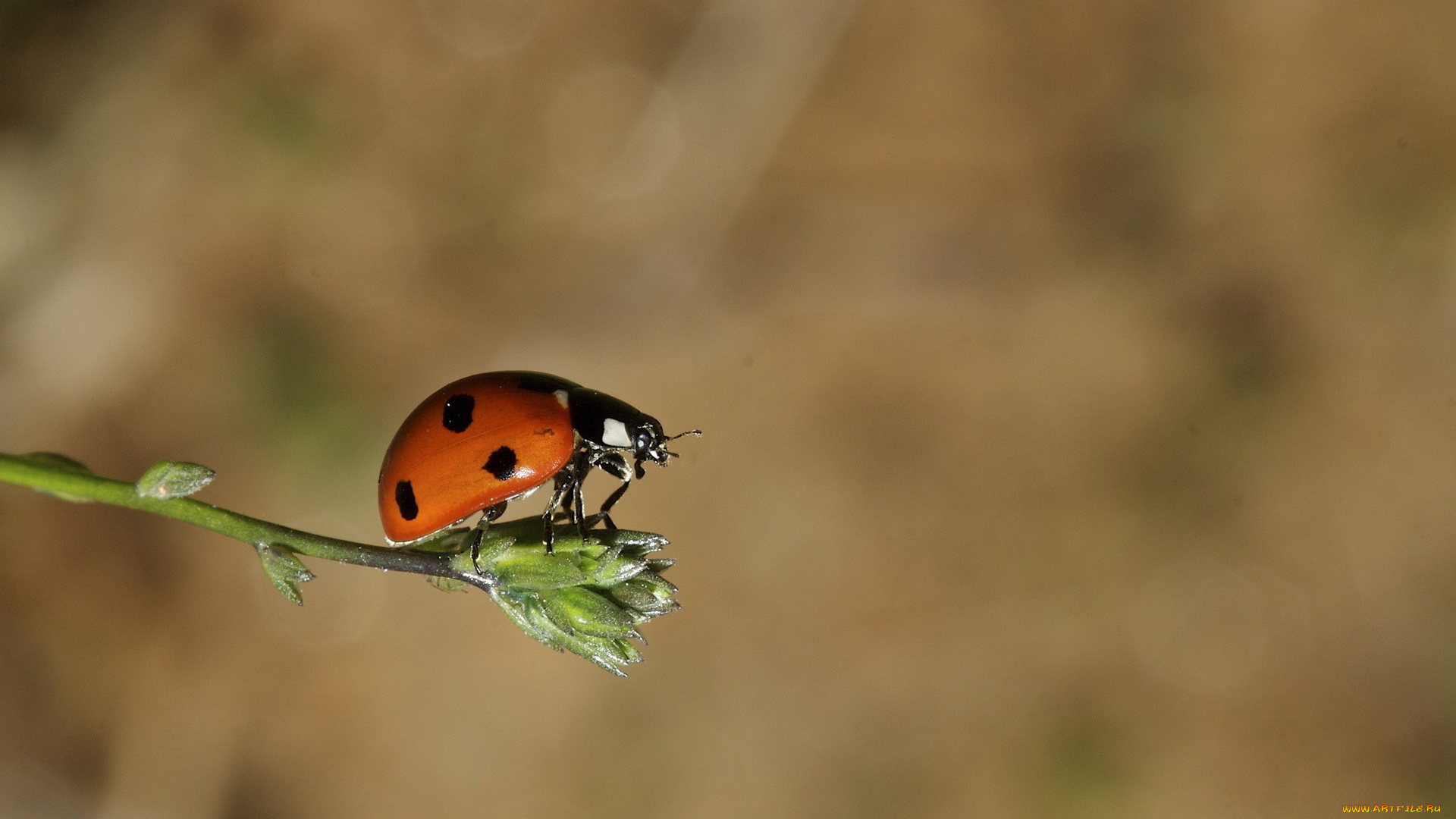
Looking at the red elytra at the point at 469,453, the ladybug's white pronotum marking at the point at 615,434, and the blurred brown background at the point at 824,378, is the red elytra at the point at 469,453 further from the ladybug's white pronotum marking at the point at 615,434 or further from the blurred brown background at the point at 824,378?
the blurred brown background at the point at 824,378

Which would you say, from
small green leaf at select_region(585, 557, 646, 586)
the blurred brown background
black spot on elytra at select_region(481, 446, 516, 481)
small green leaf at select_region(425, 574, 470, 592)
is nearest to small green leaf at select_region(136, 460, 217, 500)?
small green leaf at select_region(425, 574, 470, 592)

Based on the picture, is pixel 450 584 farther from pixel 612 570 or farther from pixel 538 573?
pixel 612 570

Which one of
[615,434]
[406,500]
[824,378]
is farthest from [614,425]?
[824,378]

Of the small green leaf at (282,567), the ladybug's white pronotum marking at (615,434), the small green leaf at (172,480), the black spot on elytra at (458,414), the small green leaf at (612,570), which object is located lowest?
the small green leaf at (282,567)

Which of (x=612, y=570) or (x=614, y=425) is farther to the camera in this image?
(x=614, y=425)

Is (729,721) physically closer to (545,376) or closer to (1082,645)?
(1082,645)

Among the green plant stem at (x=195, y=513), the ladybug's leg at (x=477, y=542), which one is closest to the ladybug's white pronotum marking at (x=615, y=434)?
the ladybug's leg at (x=477, y=542)
